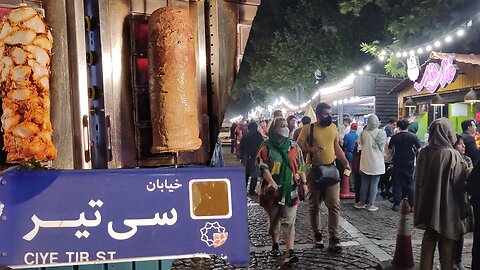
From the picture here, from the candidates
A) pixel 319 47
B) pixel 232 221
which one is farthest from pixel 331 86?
pixel 232 221

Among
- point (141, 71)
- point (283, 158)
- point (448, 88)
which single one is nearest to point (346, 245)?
point (283, 158)

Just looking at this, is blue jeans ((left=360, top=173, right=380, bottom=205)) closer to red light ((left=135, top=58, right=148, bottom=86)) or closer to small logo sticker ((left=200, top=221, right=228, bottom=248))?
red light ((left=135, top=58, right=148, bottom=86))

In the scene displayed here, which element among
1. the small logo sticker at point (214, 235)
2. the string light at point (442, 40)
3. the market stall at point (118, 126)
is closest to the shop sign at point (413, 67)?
the string light at point (442, 40)

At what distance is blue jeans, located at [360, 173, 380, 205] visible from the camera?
8914 millimetres

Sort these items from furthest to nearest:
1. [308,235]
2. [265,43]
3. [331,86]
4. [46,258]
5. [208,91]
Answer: [265,43] → [331,86] → [308,235] → [208,91] → [46,258]

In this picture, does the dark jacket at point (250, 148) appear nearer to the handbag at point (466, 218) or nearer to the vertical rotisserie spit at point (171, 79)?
the handbag at point (466, 218)

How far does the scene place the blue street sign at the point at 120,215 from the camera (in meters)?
1.70

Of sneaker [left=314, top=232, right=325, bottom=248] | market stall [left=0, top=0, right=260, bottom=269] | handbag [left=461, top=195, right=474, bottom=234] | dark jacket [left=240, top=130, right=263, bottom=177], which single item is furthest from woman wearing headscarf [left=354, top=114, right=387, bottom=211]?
market stall [left=0, top=0, right=260, bottom=269]

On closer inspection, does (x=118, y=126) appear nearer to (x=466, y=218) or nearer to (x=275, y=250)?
(x=275, y=250)

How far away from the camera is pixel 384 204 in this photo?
9594 millimetres

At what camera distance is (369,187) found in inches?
356

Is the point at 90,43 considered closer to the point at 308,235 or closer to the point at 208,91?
the point at 208,91

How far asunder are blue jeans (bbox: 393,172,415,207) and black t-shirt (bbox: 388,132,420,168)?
30cm

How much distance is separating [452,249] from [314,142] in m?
2.66
